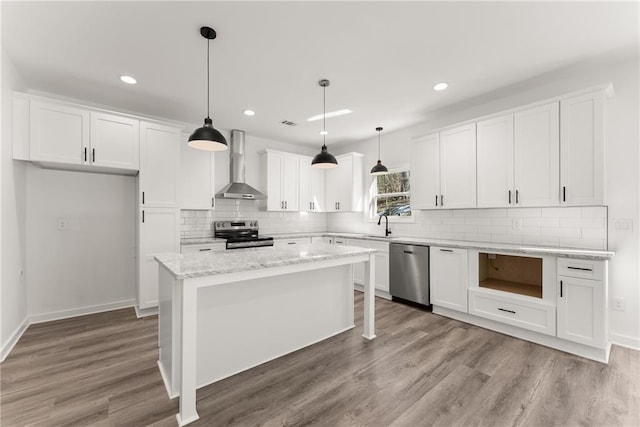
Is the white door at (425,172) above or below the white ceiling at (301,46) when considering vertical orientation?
below

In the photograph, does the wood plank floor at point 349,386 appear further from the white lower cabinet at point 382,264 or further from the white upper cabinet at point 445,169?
the white upper cabinet at point 445,169

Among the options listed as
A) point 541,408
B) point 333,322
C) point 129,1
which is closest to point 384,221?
point 333,322

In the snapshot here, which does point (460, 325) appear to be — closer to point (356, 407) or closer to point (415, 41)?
point (356, 407)

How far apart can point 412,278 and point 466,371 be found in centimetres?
166

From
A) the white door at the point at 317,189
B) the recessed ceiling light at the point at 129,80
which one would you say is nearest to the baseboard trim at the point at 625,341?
the white door at the point at 317,189

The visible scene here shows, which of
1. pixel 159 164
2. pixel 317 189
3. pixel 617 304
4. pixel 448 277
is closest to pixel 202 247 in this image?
pixel 159 164

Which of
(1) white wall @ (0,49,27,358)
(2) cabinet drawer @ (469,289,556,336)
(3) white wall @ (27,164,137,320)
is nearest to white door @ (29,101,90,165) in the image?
(1) white wall @ (0,49,27,358)

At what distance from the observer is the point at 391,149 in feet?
16.6

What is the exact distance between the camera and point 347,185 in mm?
5453

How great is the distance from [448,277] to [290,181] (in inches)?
128

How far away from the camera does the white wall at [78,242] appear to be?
11.1 ft

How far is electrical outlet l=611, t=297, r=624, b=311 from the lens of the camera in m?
2.76

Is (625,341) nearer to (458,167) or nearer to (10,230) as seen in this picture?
(458,167)

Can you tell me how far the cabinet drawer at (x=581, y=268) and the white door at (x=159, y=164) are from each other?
457cm
